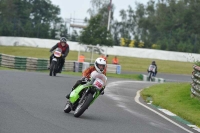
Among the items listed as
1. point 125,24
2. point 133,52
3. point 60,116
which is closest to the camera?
point 60,116

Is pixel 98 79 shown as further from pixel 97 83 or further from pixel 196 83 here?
pixel 196 83

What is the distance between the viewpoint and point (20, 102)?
44.8ft

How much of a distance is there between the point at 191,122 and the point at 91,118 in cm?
293

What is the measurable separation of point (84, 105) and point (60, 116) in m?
0.53

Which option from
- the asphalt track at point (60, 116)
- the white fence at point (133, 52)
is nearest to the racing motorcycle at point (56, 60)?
the asphalt track at point (60, 116)

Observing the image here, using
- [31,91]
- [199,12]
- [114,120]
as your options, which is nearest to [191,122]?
[114,120]

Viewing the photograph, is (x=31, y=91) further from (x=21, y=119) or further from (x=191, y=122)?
(x=21, y=119)

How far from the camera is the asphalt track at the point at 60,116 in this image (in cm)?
1045

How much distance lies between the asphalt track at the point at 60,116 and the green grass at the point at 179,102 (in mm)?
771

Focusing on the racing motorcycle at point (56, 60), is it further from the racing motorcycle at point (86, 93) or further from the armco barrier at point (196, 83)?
the racing motorcycle at point (86, 93)

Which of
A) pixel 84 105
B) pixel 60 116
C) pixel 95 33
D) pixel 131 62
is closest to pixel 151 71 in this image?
pixel 95 33

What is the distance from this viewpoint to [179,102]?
700 inches

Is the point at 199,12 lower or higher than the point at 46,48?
higher

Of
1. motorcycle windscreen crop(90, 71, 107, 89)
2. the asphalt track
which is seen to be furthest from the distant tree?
motorcycle windscreen crop(90, 71, 107, 89)
